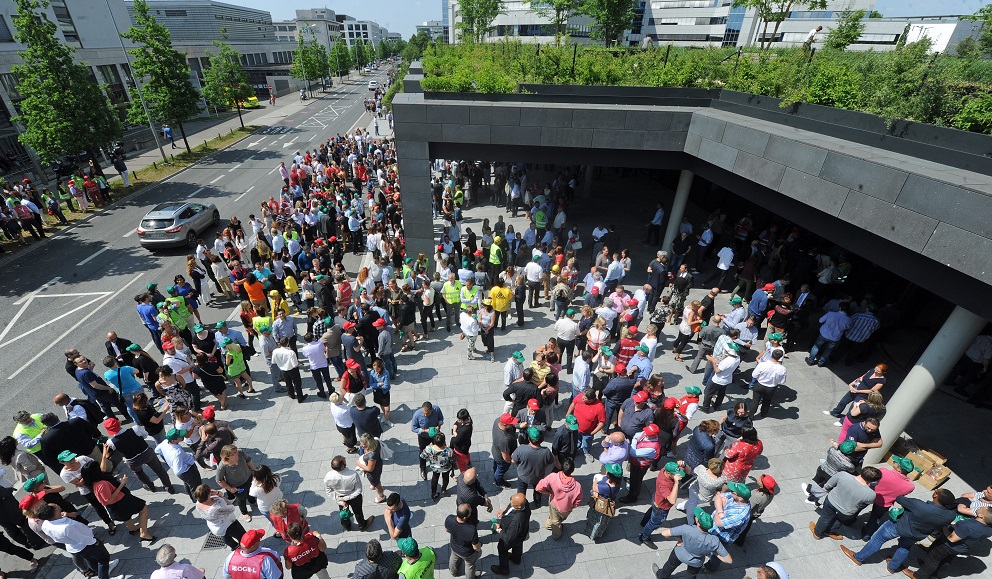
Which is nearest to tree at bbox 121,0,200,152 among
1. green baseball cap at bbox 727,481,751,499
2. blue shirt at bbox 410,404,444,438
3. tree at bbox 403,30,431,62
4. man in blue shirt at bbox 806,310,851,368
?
blue shirt at bbox 410,404,444,438

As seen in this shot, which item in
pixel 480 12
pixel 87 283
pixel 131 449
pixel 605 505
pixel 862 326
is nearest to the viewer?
pixel 605 505

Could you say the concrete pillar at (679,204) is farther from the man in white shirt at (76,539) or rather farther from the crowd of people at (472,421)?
the man in white shirt at (76,539)

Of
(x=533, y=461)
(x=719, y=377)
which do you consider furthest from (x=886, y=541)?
(x=533, y=461)

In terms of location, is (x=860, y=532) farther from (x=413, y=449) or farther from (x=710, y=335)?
(x=413, y=449)

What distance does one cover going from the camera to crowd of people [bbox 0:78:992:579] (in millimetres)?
5504

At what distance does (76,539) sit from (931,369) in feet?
41.2

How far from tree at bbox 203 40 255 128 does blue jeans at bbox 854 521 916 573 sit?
44788mm

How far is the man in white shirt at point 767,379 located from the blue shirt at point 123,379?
11465 mm

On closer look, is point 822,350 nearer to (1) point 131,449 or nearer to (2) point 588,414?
(2) point 588,414

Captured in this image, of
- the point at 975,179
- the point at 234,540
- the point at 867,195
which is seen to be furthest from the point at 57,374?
the point at 975,179

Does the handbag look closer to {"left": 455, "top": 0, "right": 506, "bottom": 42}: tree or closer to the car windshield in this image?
the car windshield

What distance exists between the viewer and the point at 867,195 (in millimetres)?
7363

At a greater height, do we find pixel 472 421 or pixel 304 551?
pixel 304 551

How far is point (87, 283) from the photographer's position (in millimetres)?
14188
